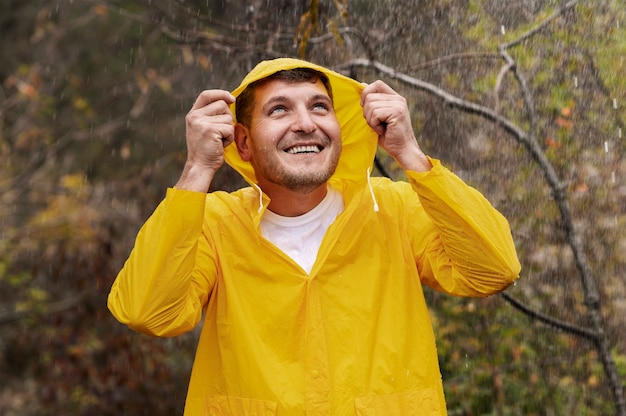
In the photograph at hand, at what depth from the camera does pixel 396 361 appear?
2.54 metres

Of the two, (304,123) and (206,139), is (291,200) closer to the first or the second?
(304,123)

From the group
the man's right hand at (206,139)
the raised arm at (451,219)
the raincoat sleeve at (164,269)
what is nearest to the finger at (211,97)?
the man's right hand at (206,139)

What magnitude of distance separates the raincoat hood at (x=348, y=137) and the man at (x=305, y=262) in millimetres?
77

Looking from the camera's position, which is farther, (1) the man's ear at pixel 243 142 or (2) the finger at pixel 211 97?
(1) the man's ear at pixel 243 142

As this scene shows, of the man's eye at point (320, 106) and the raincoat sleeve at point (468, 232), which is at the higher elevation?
the man's eye at point (320, 106)

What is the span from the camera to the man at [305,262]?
2482 millimetres

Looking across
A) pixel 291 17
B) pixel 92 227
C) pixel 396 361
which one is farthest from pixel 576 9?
pixel 92 227

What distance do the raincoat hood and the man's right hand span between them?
0.24 metres

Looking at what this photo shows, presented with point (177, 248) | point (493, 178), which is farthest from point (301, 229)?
point (493, 178)

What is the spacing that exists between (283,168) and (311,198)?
0.54 ft

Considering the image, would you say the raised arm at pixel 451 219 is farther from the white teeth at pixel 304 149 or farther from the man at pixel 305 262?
the white teeth at pixel 304 149

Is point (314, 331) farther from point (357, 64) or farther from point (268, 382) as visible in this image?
point (357, 64)

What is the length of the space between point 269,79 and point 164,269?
737mm

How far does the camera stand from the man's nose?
2688 mm
